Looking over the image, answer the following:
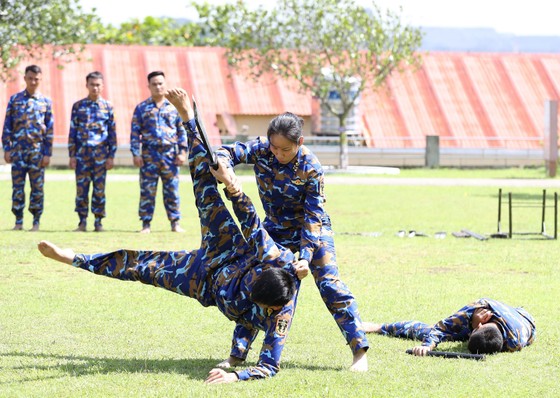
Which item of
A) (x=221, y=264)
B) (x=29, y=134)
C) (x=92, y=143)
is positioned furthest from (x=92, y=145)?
(x=221, y=264)

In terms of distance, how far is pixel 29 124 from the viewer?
1617 cm

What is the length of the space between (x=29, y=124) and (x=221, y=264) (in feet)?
30.5

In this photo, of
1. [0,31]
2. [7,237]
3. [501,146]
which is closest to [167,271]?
[7,237]

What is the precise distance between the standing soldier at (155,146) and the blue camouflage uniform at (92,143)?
0.41m

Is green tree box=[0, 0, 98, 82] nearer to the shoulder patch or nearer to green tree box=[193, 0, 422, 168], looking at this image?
green tree box=[193, 0, 422, 168]

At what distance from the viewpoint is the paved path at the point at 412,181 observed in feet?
96.8

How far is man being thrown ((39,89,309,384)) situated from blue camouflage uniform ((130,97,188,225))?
8.51 m

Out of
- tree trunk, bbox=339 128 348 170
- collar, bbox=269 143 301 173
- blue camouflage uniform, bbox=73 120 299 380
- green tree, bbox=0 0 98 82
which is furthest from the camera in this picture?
tree trunk, bbox=339 128 348 170

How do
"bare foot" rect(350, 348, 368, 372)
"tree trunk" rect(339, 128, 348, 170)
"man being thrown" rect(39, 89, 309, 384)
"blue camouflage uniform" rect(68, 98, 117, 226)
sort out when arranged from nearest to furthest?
"man being thrown" rect(39, 89, 309, 384) < "bare foot" rect(350, 348, 368, 372) < "blue camouflage uniform" rect(68, 98, 117, 226) < "tree trunk" rect(339, 128, 348, 170)

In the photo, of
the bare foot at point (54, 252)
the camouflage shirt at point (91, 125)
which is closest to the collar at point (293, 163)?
the bare foot at point (54, 252)

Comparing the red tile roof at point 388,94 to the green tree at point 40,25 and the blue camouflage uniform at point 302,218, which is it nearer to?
the green tree at point 40,25

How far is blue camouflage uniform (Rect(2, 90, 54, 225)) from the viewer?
636 inches

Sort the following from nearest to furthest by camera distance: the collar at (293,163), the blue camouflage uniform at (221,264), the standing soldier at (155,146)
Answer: the blue camouflage uniform at (221,264), the collar at (293,163), the standing soldier at (155,146)

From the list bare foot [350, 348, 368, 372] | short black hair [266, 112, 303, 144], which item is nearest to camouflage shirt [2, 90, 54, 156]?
short black hair [266, 112, 303, 144]
